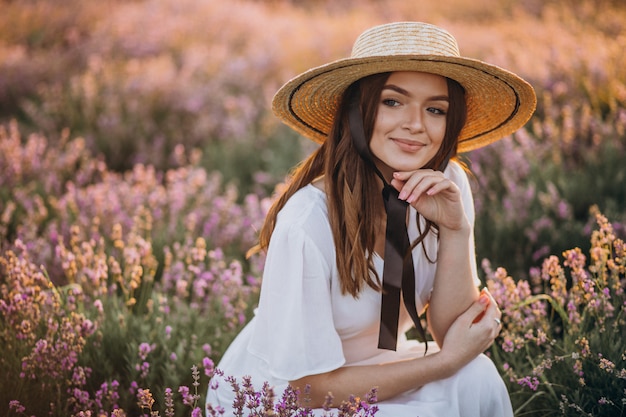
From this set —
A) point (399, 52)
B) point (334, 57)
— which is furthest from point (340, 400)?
point (334, 57)

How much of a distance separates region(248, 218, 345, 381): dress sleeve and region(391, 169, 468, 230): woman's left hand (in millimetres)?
379

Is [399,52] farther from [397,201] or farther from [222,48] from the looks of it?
[222,48]

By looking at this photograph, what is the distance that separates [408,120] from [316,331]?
818 millimetres

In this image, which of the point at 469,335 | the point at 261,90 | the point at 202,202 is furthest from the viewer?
the point at 261,90

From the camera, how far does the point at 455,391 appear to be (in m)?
2.28

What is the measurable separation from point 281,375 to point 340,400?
10.4 inches

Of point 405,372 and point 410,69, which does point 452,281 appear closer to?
point 405,372

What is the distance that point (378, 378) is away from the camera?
7.34 feet

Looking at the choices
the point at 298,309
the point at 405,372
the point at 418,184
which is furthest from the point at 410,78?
the point at 405,372

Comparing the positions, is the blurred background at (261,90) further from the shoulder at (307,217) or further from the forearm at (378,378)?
the shoulder at (307,217)

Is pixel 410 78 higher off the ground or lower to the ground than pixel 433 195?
higher

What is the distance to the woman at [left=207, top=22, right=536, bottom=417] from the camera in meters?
2.14

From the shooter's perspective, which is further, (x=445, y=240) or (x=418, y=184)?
(x=445, y=240)

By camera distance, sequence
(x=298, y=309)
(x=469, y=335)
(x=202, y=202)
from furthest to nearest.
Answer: (x=202, y=202)
(x=469, y=335)
(x=298, y=309)
